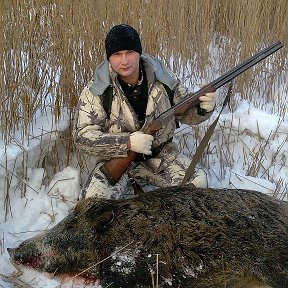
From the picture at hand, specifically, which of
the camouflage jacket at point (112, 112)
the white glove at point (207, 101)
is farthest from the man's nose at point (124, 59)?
the white glove at point (207, 101)

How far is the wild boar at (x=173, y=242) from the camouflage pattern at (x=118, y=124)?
29.5 inches

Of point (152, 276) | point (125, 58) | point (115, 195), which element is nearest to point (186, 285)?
point (152, 276)

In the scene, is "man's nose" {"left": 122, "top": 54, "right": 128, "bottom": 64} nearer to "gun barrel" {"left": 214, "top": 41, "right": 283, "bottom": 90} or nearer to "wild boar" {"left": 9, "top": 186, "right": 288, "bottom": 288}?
"gun barrel" {"left": 214, "top": 41, "right": 283, "bottom": 90}

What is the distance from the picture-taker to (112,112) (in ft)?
12.3

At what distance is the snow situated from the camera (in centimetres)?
346

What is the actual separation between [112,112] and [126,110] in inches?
4.4

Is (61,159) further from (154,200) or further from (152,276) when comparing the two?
(152,276)

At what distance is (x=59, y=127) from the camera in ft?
13.7

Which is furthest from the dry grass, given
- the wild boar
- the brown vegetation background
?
the wild boar

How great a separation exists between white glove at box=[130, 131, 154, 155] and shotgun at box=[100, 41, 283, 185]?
6 cm

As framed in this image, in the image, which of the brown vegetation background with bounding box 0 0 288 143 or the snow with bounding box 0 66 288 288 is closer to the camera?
the snow with bounding box 0 66 288 288

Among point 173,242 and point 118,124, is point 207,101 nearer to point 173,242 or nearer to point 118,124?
point 118,124

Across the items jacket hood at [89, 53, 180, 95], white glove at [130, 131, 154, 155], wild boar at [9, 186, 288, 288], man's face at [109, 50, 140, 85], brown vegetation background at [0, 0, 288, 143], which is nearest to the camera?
wild boar at [9, 186, 288, 288]

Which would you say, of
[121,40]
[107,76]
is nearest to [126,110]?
[107,76]
